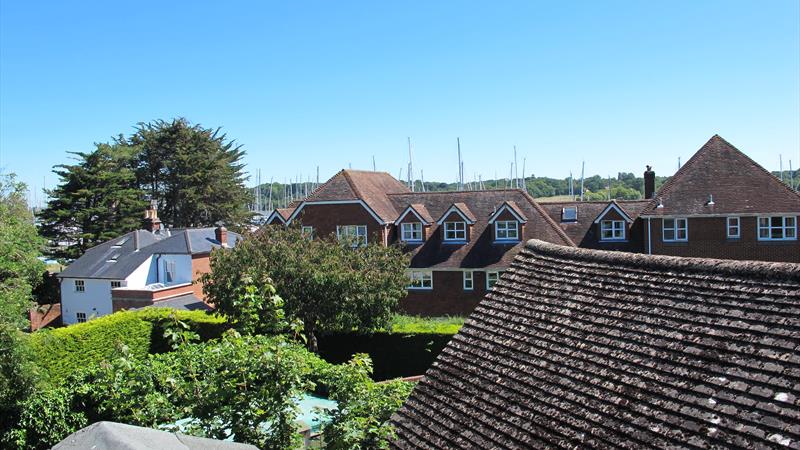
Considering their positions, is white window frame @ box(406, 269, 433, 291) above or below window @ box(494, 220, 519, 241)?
below

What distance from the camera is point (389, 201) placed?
41125 mm

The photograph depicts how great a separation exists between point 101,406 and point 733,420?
53.6 ft

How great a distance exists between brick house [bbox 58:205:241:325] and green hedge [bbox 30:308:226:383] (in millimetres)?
10377

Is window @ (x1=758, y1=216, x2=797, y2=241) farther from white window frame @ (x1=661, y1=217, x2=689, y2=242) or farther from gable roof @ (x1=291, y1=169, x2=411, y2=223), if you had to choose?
gable roof @ (x1=291, y1=169, x2=411, y2=223)

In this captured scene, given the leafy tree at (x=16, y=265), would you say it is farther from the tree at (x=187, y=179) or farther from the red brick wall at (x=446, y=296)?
the tree at (x=187, y=179)

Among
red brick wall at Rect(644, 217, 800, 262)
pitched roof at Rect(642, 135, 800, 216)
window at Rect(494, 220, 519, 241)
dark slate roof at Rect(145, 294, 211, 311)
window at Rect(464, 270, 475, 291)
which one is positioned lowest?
dark slate roof at Rect(145, 294, 211, 311)

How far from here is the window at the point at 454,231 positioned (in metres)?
36.9

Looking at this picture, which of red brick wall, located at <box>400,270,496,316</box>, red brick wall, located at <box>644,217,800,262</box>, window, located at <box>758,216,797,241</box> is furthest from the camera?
red brick wall, located at <box>400,270,496,316</box>

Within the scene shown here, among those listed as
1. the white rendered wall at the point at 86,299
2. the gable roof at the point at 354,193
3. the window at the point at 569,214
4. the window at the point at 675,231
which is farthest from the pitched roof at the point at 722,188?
the white rendered wall at the point at 86,299

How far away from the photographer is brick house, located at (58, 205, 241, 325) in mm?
41156

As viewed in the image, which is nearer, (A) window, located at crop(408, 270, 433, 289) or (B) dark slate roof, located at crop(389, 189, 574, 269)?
(B) dark slate roof, located at crop(389, 189, 574, 269)

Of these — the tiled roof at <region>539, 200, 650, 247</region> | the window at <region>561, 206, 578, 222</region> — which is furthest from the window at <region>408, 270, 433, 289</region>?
the window at <region>561, 206, 578, 222</region>

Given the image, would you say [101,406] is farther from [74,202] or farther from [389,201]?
[74,202]

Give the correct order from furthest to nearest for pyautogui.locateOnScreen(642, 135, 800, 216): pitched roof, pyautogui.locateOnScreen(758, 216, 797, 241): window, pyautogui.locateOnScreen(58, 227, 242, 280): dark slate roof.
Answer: pyautogui.locateOnScreen(58, 227, 242, 280): dark slate roof, pyautogui.locateOnScreen(642, 135, 800, 216): pitched roof, pyautogui.locateOnScreen(758, 216, 797, 241): window
